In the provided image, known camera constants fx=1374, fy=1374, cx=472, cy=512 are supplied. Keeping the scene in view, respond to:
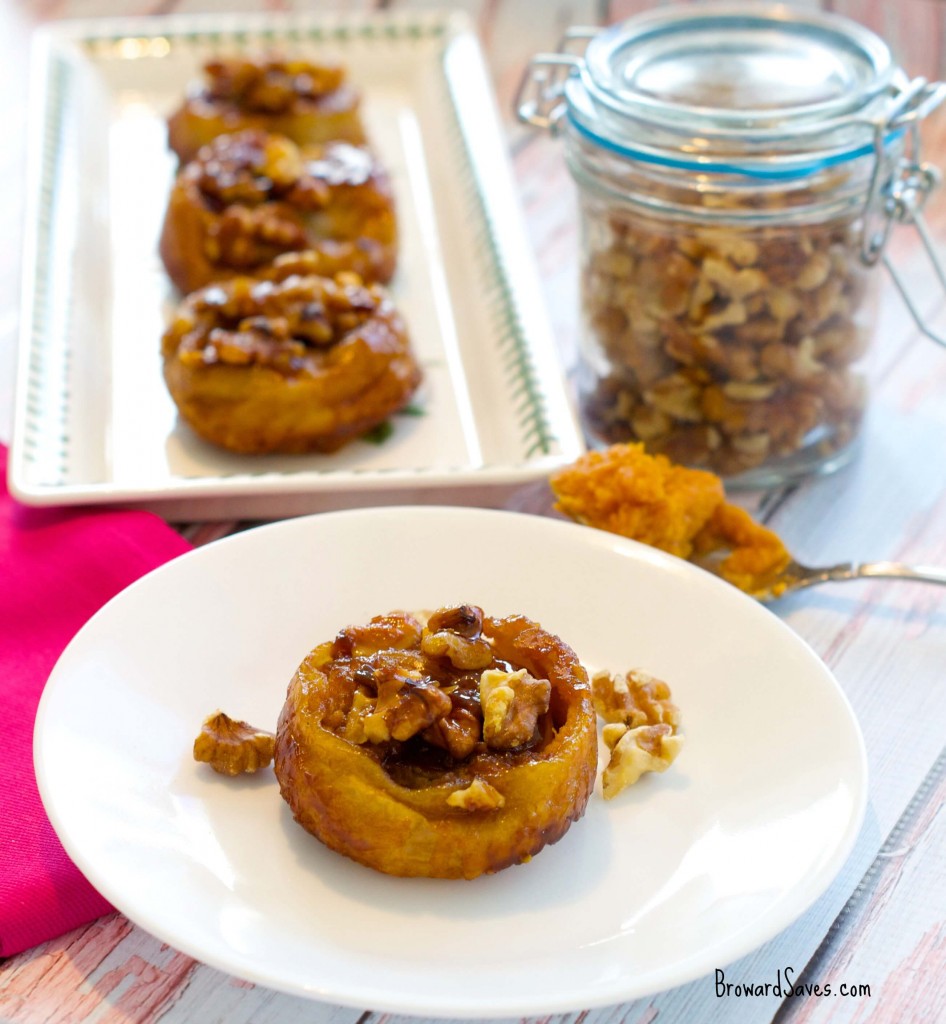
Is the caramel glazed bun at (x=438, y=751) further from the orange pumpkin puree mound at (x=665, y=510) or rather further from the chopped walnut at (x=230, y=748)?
the orange pumpkin puree mound at (x=665, y=510)

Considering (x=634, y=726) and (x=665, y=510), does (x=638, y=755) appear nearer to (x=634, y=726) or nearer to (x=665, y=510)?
(x=634, y=726)

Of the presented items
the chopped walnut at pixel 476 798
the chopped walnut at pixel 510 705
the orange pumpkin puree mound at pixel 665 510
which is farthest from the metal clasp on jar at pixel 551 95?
the chopped walnut at pixel 476 798

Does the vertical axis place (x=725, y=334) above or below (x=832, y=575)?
above

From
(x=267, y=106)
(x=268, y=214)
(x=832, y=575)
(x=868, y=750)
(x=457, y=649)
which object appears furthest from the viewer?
(x=267, y=106)

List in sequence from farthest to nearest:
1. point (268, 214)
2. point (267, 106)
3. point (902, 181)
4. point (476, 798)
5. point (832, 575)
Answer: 1. point (267, 106)
2. point (268, 214)
3. point (902, 181)
4. point (832, 575)
5. point (476, 798)

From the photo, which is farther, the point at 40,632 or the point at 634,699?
the point at 40,632

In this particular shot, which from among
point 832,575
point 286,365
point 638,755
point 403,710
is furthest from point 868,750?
point 286,365

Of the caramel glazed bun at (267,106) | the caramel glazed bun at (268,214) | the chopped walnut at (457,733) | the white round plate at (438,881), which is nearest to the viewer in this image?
the white round plate at (438,881)
